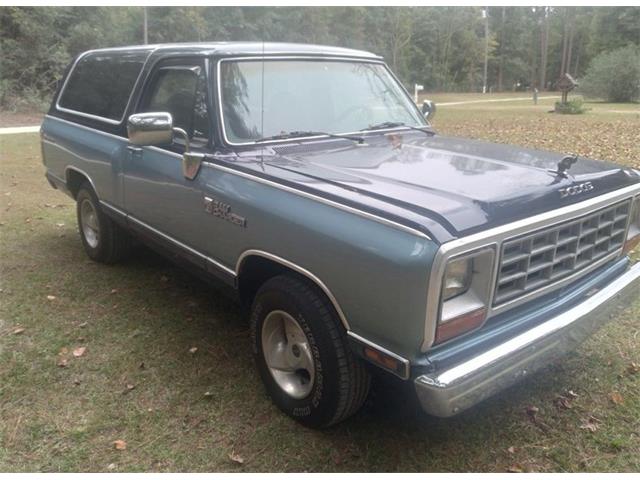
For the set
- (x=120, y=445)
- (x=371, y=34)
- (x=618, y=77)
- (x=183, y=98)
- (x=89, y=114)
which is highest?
(x=618, y=77)

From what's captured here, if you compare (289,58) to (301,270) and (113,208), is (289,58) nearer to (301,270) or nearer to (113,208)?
(301,270)

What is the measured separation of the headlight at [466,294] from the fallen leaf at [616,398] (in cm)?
133

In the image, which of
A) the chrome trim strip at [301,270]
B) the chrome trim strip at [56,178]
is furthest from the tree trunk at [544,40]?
the chrome trim strip at [301,270]

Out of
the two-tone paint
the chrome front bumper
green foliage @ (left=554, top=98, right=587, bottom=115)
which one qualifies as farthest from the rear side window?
green foliage @ (left=554, top=98, right=587, bottom=115)

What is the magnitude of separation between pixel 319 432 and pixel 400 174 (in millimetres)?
1365

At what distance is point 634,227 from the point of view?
3455mm

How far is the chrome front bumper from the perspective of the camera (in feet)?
7.37

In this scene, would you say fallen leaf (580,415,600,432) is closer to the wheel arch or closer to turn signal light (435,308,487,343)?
turn signal light (435,308,487,343)

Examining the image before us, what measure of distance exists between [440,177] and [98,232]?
3.45 meters

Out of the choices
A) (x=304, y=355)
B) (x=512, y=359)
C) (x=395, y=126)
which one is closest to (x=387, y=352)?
(x=512, y=359)

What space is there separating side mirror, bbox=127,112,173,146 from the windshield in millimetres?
346

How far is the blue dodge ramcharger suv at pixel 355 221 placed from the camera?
2.31 metres

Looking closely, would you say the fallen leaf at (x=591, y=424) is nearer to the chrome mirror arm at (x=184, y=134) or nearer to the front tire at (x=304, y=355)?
the front tire at (x=304, y=355)

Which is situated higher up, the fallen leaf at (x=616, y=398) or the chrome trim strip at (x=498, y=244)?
the chrome trim strip at (x=498, y=244)
